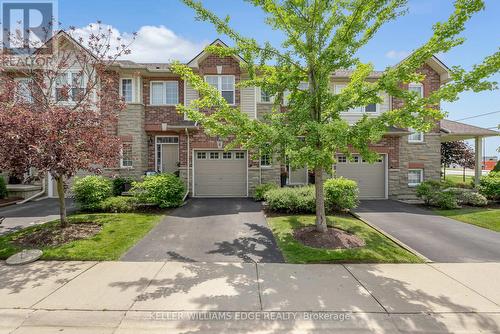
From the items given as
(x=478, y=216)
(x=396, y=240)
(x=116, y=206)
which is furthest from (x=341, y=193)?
(x=116, y=206)

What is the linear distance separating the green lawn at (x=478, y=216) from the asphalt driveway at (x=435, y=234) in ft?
1.62

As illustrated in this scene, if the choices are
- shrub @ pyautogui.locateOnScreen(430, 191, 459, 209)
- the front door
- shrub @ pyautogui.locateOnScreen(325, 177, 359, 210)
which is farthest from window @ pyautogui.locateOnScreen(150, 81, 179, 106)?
shrub @ pyautogui.locateOnScreen(430, 191, 459, 209)

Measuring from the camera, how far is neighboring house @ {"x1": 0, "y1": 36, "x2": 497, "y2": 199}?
15125 mm

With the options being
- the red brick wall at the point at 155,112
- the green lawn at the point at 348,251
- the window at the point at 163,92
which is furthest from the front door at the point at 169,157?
the green lawn at the point at 348,251

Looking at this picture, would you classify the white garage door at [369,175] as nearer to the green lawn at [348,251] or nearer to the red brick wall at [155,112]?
the green lawn at [348,251]

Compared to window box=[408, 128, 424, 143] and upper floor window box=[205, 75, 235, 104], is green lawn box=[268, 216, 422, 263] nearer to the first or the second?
upper floor window box=[205, 75, 235, 104]

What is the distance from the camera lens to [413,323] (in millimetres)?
4285

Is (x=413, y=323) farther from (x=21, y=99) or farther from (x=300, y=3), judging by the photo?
(x=21, y=99)

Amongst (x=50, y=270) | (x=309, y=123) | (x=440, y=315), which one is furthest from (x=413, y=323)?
(x=50, y=270)

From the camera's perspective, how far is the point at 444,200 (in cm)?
1351

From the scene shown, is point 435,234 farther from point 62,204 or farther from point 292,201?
point 62,204

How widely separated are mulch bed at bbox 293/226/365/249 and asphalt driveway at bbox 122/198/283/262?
0.92m

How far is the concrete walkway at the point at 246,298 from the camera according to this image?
13.8 feet

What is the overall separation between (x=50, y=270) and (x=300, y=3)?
29.1 feet
